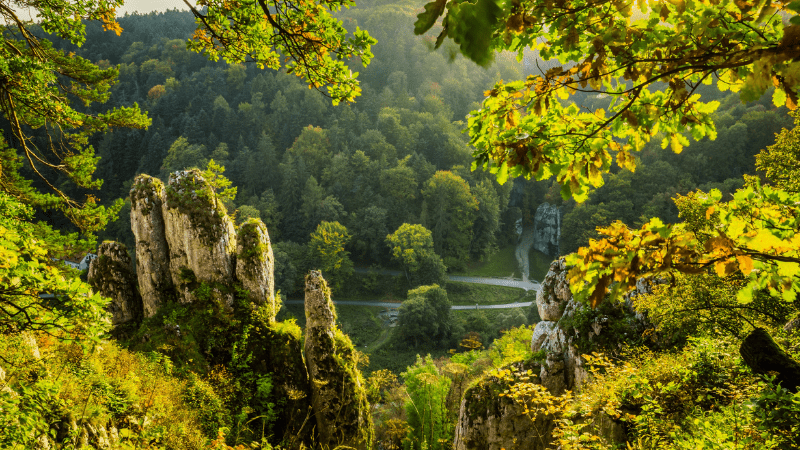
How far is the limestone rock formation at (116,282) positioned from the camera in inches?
367

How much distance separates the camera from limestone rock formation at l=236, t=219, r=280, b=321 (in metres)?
9.51

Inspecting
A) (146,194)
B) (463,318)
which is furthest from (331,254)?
(146,194)

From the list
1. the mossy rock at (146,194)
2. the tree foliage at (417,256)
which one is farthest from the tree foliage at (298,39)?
the tree foliage at (417,256)

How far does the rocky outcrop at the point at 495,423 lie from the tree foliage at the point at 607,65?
270 inches

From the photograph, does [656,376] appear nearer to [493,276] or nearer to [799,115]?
[799,115]

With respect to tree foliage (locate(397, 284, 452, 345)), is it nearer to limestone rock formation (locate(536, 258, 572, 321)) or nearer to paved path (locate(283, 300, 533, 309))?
paved path (locate(283, 300, 533, 309))

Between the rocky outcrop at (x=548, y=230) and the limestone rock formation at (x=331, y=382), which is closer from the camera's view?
the limestone rock formation at (x=331, y=382)

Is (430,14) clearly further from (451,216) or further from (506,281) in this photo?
(506,281)

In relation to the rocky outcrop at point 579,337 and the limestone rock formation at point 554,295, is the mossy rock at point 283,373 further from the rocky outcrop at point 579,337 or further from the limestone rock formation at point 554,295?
the limestone rock formation at point 554,295

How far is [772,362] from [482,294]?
33.6 meters

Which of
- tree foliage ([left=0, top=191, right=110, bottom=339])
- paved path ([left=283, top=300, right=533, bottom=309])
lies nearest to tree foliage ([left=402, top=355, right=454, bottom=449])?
tree foliage ([left=0, top=191, right=110, bottom=339])

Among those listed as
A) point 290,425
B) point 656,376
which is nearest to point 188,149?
point 290,425

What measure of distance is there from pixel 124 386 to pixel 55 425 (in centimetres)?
150

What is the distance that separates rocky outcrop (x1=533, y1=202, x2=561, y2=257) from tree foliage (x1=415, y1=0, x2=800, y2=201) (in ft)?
141
